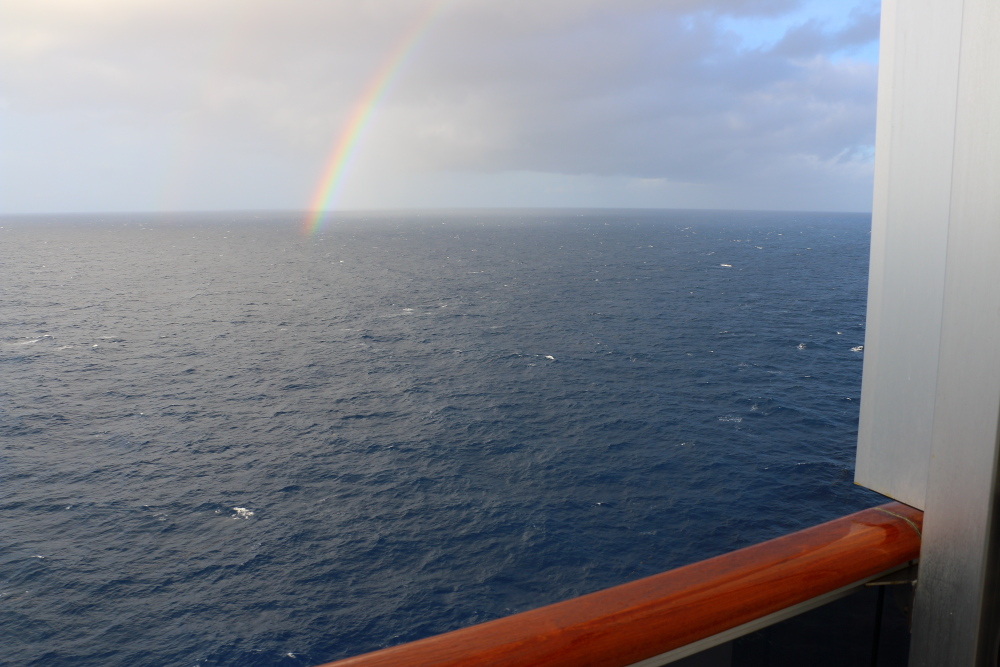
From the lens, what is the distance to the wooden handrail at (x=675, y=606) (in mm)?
1602

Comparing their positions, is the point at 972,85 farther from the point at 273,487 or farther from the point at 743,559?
the point at 273,487

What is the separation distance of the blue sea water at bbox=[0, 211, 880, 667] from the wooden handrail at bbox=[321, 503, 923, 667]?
96.8 ft

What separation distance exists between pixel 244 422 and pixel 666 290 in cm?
7178

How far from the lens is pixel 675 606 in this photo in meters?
1.83

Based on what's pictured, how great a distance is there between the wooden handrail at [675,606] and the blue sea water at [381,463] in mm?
29504

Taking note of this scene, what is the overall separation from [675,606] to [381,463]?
4505cm

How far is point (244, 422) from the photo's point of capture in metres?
54.0

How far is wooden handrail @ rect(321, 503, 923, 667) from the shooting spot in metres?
1.60

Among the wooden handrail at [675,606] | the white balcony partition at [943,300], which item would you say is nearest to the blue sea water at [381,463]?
the white balcony partition at [943,300]

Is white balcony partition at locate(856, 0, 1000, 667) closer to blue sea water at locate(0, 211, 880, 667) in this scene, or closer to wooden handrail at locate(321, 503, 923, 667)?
wooden handrail at locate(321, 503, 923, 667)

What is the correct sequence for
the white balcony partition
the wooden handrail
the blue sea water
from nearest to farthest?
the wooden handrail
the white balcony partition
the blue sea water

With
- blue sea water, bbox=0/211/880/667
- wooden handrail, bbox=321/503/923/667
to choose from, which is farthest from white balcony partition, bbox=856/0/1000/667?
blue sea water, bbox=0/211/880/667

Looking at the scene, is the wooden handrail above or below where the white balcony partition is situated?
below

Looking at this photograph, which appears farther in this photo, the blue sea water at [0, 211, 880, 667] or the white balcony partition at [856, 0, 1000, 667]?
the blue sea water at [0, 211, 880, 667]
